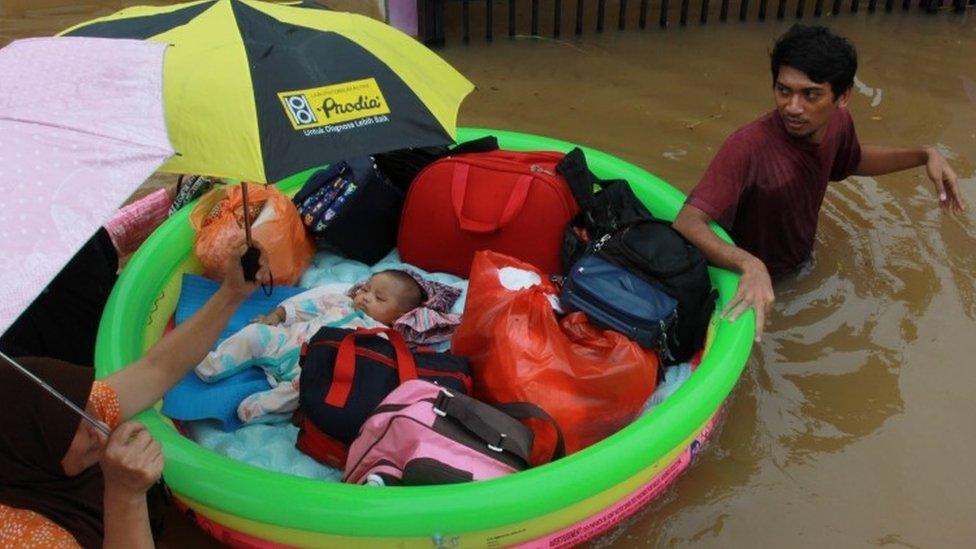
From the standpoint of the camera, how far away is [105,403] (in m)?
2.08

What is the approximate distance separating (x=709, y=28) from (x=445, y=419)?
180 inches

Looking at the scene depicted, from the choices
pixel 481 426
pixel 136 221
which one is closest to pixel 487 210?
pixel 481 426

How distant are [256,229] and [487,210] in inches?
35.0

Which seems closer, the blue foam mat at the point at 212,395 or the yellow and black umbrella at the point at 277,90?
the yellow and black umbrella at the point at 277,90

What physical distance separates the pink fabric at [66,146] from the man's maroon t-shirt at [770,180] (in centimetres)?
200

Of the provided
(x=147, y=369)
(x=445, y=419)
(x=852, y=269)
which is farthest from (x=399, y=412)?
(x=852, y=269)

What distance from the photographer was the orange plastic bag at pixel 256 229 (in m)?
3.23

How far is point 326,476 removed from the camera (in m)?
2.61

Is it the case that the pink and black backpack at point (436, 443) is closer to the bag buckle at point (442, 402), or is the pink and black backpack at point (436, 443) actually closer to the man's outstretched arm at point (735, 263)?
the bag buckle at point (442, 402)

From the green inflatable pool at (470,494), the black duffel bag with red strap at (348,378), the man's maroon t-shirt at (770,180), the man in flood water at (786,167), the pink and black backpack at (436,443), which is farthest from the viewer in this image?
the man's maroon t-shirt at (770,180)

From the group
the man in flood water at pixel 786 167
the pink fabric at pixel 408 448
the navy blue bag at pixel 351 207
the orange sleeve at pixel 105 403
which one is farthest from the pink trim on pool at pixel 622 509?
the navy blue bag at pixel 351 207

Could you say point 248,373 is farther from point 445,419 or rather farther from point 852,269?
point 852,269

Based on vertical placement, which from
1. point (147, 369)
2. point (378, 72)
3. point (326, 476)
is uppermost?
point (378, 72)

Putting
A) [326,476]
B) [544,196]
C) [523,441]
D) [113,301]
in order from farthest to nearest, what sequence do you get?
[544,196] → [113,301] → [326,476] → [523,441]
